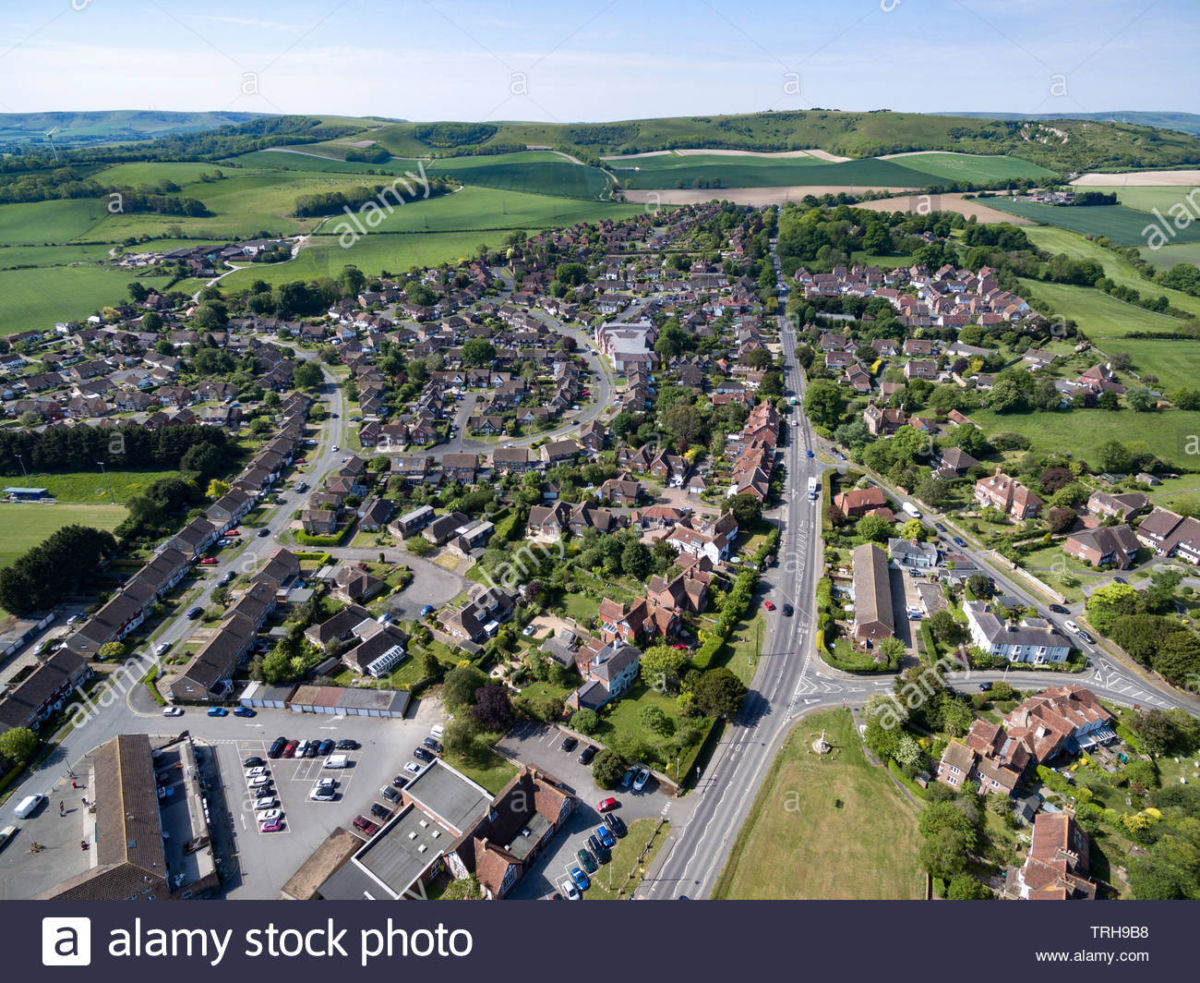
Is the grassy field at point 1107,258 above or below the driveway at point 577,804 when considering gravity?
above

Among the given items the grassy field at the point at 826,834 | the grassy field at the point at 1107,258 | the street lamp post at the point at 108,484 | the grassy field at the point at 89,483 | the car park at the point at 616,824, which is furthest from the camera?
the grassy field at the point at 1107,258

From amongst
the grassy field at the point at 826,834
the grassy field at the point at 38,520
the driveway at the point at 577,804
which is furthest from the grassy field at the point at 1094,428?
the grassy field at the point at 38,520

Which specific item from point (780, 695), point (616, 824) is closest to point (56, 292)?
point (616, 824)

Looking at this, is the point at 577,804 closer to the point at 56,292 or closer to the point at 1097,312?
the point at 1097,312

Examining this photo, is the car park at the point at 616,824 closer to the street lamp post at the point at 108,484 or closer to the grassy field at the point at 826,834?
the grassy field at the point at 826,834

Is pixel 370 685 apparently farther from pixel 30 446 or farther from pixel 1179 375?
pixel 1179 375

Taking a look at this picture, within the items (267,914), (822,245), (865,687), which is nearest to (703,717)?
(865,687)

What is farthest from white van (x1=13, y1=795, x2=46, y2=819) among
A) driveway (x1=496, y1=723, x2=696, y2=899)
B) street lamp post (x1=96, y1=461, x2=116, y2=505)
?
street lamp post (x1=96, y1=461, x2=116, y2=505)
